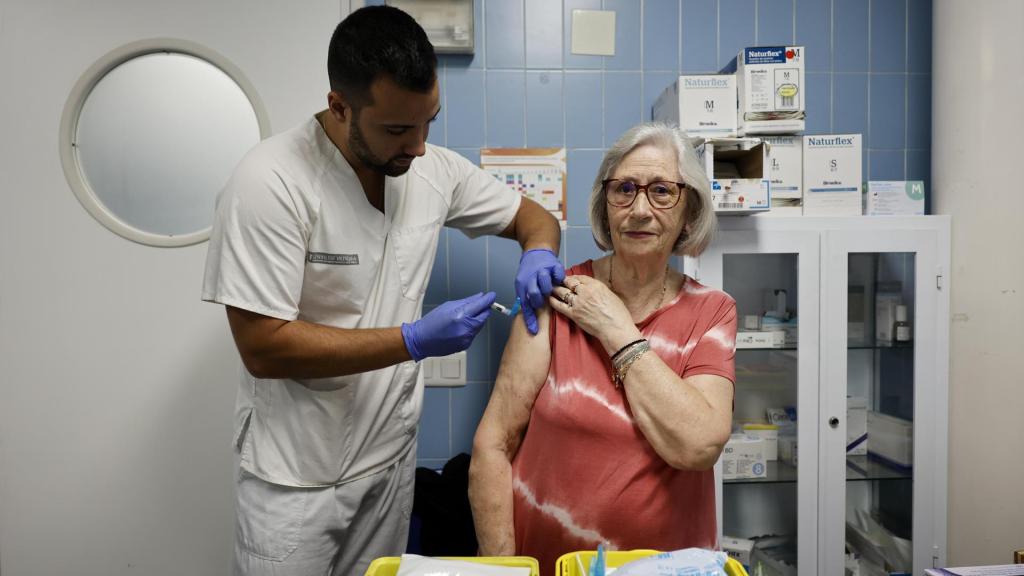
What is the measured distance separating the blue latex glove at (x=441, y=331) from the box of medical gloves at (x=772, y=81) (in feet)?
3.32

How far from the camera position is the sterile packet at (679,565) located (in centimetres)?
63

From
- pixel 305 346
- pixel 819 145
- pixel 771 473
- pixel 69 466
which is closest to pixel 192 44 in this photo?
pixel 305 346

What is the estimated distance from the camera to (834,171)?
172cm

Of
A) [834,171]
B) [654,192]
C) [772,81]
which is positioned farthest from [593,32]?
[654,192]

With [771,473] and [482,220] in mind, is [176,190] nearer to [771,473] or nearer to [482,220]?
[482,220]

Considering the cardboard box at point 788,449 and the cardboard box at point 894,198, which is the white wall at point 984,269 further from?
the cardboard box at point 788,449

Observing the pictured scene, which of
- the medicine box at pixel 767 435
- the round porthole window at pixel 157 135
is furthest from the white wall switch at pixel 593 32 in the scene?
the medicine box at pixel 767 435

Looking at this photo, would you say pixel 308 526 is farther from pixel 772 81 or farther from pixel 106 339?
pixel 772 81

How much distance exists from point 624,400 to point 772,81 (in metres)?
1.07

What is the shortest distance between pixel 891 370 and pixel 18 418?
8.77 feet

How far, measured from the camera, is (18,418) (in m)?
1.77

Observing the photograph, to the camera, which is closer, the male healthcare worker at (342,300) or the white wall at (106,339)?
the male healthcare worker at (342,300)

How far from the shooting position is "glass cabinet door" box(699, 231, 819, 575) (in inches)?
66.9

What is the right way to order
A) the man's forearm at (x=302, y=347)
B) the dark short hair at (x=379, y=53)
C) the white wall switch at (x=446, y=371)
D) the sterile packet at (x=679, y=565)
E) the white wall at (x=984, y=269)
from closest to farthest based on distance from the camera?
1. the sterile packet at (x=679, y=565)
2. the dark short hair at (x=379, y=53)
3. the man's forearm at (x=302, y=347)
4. the white wall at (x=984, y=269)
5. the white wall switch at (x=446, y=371)
